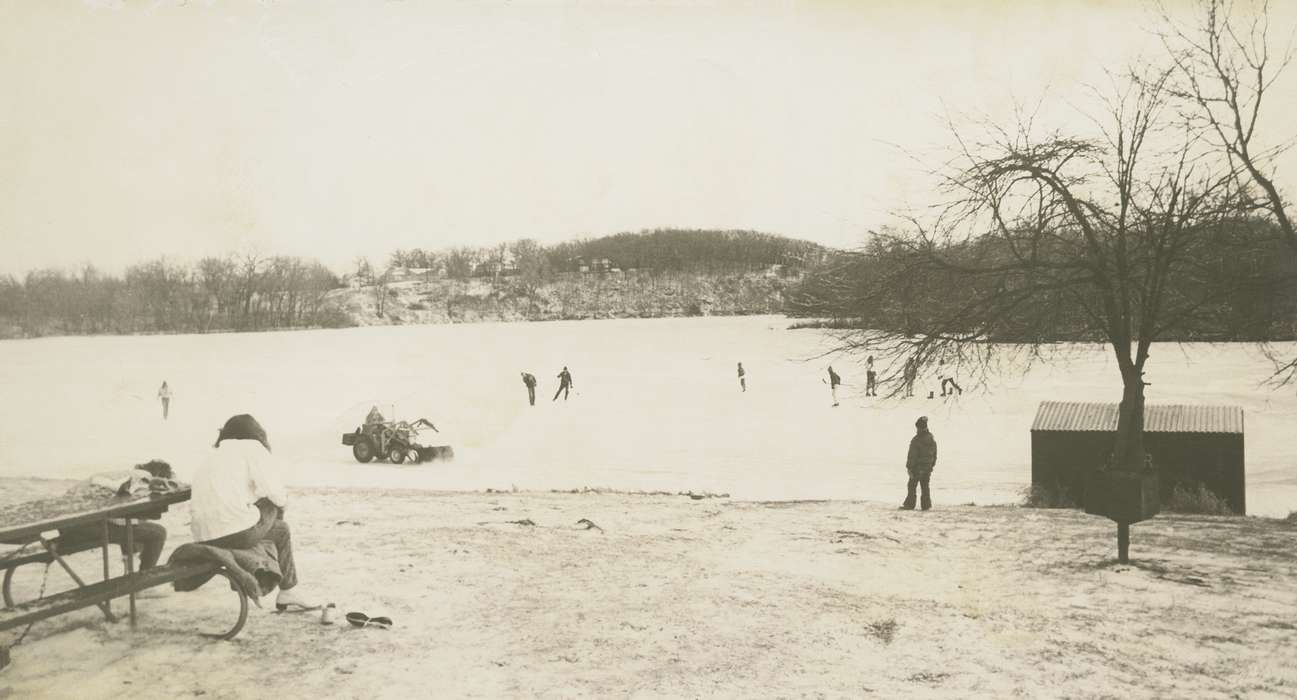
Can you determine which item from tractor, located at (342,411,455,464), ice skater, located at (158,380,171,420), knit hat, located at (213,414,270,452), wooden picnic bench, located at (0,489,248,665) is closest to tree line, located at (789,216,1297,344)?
knit hat, located at (213,414,270,452)

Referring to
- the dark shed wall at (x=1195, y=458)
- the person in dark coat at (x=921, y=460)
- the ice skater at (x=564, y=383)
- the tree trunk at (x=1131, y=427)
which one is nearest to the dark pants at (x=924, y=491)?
the person in dark coat at (x=921, y=460)

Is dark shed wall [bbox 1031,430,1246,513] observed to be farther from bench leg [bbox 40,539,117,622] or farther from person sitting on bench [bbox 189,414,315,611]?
bench leg [bbox 40,539,117,622]

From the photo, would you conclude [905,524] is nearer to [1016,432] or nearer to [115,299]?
[1016,432]

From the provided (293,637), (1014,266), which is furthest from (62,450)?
(1014,266)

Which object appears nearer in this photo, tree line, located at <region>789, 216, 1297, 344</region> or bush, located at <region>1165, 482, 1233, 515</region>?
tree line, located at <region>789, 216, 1297, 344</region>

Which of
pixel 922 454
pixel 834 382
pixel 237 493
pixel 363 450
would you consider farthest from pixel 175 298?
pixel 922 454

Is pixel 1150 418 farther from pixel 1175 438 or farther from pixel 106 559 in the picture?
pixel 106 559

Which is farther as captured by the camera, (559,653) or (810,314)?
(810,314)
